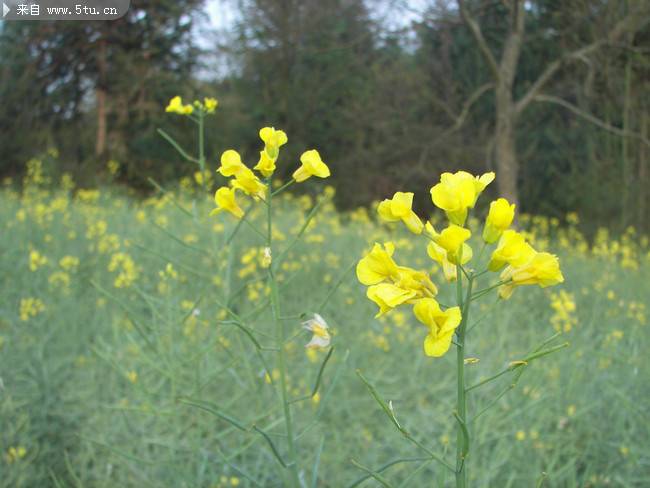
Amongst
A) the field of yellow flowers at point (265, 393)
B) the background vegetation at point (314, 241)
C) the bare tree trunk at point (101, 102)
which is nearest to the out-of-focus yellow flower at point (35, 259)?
the background vegetation at point (314, 241)

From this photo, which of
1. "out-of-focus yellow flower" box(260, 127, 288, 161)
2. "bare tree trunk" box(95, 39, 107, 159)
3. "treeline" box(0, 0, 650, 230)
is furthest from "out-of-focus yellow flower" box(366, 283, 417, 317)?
"bare tree trunk" box(95, 39, 107, 159)

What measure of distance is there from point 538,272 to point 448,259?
0.13 m

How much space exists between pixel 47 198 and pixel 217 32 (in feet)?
20.0

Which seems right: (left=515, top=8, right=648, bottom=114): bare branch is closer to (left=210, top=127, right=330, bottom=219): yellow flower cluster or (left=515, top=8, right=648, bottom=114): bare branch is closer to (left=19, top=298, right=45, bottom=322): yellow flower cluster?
(left=19, top=298, right=45, bottom=322): yellow flower cluster

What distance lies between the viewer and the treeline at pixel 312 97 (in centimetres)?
973

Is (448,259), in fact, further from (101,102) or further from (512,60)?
(101,102)

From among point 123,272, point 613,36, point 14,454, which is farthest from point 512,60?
point 14,454

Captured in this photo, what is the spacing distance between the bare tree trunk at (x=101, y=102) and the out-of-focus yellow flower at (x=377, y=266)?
425 inches

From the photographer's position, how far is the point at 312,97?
11.3 metres

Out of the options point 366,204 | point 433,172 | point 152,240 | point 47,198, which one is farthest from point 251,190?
point 366,204

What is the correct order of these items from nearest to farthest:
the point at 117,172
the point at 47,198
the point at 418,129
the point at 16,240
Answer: the point at 16,240 → the point at 47,198 → the point at 418,129 → the point at 117,172

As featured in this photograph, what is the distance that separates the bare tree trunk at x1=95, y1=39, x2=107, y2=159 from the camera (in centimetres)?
1087

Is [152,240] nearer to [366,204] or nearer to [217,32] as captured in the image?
[366,204]

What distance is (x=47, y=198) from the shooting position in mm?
6969
